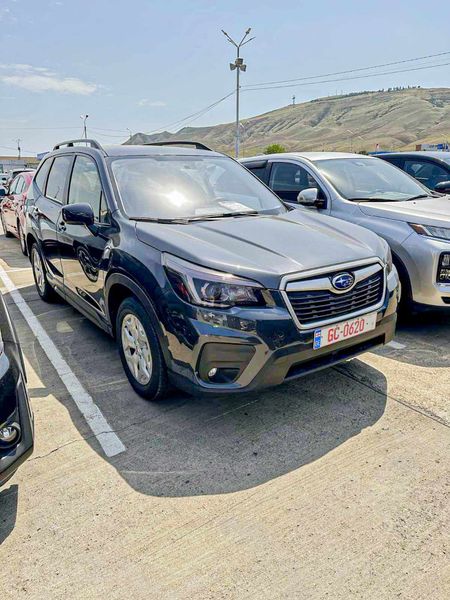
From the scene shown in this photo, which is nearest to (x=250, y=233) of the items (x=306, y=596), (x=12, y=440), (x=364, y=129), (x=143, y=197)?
(x=143, y=197)

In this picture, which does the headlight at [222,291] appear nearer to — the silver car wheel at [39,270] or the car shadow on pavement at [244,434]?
the car shadow on pavement at [244,434]

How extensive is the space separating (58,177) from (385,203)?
3.38 meters

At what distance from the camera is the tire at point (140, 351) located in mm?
2820

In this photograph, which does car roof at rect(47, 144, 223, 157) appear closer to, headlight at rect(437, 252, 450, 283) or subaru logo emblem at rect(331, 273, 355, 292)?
subaru logo emblem at rect(331, 273, 355, 292)

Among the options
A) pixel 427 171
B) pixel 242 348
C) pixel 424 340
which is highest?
pixel 427 171

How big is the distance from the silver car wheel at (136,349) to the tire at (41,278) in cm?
241

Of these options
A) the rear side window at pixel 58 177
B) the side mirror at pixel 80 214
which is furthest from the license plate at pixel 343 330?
the rear side window at pixel 58 177

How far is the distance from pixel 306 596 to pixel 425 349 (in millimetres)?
2726

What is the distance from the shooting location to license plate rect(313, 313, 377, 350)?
103 inches

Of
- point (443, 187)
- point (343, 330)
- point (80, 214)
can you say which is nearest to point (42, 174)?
point (80, 214)

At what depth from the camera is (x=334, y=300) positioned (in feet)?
8.79

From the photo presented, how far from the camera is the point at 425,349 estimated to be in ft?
13.0

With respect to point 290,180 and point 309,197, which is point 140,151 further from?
point 290,180

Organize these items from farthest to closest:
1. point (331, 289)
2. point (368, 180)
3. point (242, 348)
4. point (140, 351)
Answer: point (368, 180) < point (140, 351) < point (331, 289) < point (242, 348)
